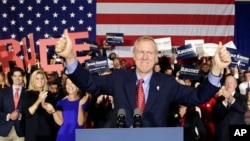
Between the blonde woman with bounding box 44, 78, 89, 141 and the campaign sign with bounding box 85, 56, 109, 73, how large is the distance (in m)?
1.15

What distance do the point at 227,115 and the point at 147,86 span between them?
311 centimetres

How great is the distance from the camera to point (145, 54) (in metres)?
2.79

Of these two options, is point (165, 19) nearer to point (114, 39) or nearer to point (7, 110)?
point (114, 39)

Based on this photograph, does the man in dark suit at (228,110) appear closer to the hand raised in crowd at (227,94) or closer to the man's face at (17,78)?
the hand raised in crowd at (227,94)

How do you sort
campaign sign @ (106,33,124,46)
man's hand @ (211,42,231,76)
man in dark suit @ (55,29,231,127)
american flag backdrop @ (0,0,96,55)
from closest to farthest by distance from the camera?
man's hand @ (211,42,231,76), man in dark suit @ (55,29,231,127), campaign sign @ (106,33,124,46), american flag backdrop @ (0,0,96,55)

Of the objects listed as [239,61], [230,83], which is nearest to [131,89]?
[230,83]

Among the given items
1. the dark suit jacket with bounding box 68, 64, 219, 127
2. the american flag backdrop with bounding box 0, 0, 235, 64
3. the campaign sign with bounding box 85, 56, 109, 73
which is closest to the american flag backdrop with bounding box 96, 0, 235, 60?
the american flag backdrop with bounding box 0, 0, 235, 64

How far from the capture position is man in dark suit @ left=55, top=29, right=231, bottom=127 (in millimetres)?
2787

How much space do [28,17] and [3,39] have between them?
64 cm

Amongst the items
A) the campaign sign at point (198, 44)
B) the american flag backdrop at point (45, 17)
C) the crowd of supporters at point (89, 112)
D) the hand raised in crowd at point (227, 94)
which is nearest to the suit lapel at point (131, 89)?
the crowd of supporters at point (89, 112)

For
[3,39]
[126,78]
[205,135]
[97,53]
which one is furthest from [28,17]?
[126,78]

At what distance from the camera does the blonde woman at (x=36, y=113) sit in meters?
5.61

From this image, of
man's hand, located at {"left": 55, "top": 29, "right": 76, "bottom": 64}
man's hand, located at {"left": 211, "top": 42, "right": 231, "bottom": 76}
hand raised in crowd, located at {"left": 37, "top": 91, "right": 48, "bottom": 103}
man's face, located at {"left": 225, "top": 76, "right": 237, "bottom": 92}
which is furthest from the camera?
man's face, located at {"left": 225, "top": 76, "right": 237, "bottom": 92}

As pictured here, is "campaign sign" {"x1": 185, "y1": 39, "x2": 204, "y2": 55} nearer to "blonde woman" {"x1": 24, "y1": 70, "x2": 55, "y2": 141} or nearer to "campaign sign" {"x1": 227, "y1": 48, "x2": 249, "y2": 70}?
"campaign sign" {"x1": 227, "y1": 48, "x2": 249, "y2": 70}
